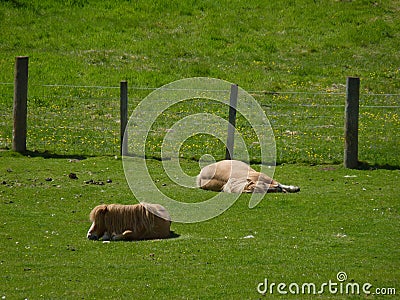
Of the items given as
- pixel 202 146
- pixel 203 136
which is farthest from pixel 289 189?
pixel 203 136

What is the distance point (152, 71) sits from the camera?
23.1 metres

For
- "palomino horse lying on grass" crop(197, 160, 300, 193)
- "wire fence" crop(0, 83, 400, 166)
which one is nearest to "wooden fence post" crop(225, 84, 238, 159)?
"wire fence" crop(0, 83, 400, 166)

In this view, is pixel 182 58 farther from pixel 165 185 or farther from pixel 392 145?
pixel 165 185

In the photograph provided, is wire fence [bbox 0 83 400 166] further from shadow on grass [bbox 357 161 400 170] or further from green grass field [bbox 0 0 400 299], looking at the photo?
shadow on grass [bbox 357 161 400 170]

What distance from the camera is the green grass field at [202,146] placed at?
8.66m

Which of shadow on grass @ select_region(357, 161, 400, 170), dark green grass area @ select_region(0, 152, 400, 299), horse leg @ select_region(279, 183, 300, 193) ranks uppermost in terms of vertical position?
shadow on grass @ select_region(357, 161, 400, 170)

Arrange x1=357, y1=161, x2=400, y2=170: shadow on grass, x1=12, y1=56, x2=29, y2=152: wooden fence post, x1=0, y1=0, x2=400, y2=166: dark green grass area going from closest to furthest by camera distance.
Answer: x1=357, y1=161, x2=400, y2=170: shadow on grass < x1=12, y1=56, x2=29, y2=152: wooden fence post < x1=0, y1=0, x2=400, y2=166: dark green grass area

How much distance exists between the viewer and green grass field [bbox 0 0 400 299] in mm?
8656

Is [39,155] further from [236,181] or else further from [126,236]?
[126,236]

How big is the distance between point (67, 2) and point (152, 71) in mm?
6643

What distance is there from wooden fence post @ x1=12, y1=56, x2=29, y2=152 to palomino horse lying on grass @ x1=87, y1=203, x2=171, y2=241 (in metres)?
6.41

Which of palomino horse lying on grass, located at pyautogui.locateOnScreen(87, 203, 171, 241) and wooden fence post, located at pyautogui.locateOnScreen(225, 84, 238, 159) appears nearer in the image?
palomino horse lying on grass, located at pyautogui.locateOnScreen(87, 203, 171, 241)

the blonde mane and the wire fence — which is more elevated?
the wire fence

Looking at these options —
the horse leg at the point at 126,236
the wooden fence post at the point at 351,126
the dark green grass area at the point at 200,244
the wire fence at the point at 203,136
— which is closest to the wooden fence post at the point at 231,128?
the wire fence at the point at 203,136
